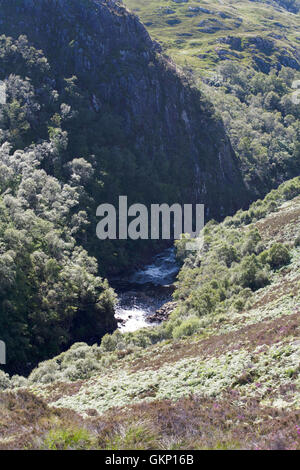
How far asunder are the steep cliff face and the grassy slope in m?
79.9

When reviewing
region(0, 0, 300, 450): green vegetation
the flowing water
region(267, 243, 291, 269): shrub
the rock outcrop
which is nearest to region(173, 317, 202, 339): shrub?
region(0, 0, 300, 450): green vegetation

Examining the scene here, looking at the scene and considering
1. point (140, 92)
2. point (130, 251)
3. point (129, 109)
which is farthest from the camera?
point (140, 92)

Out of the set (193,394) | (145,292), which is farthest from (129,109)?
(193,394)

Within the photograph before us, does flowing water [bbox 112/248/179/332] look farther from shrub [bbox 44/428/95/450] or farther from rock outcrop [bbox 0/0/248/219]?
shrub [bbox 44/428/95/450]

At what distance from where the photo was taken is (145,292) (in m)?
87.9

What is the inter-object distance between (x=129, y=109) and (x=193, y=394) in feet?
404

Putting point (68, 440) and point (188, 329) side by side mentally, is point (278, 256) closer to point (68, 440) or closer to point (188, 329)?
point (188, 329)

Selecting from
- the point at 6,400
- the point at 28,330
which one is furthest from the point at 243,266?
the point at 6,400

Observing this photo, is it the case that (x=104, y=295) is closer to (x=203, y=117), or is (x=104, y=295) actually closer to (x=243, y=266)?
(x=243, y=266)

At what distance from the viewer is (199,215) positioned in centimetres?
13575

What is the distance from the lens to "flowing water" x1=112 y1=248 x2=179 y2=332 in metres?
76.1

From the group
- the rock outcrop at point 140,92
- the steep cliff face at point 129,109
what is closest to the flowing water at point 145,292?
the steep cliff face at point 129,109

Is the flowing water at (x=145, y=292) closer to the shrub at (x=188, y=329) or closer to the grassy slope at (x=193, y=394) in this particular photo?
the shrub at (x=188, y=329)

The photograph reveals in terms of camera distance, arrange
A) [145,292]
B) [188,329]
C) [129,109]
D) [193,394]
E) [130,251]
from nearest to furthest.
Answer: [193,394] < [188,329] < [145,292] < [130,251] < [129,109]
